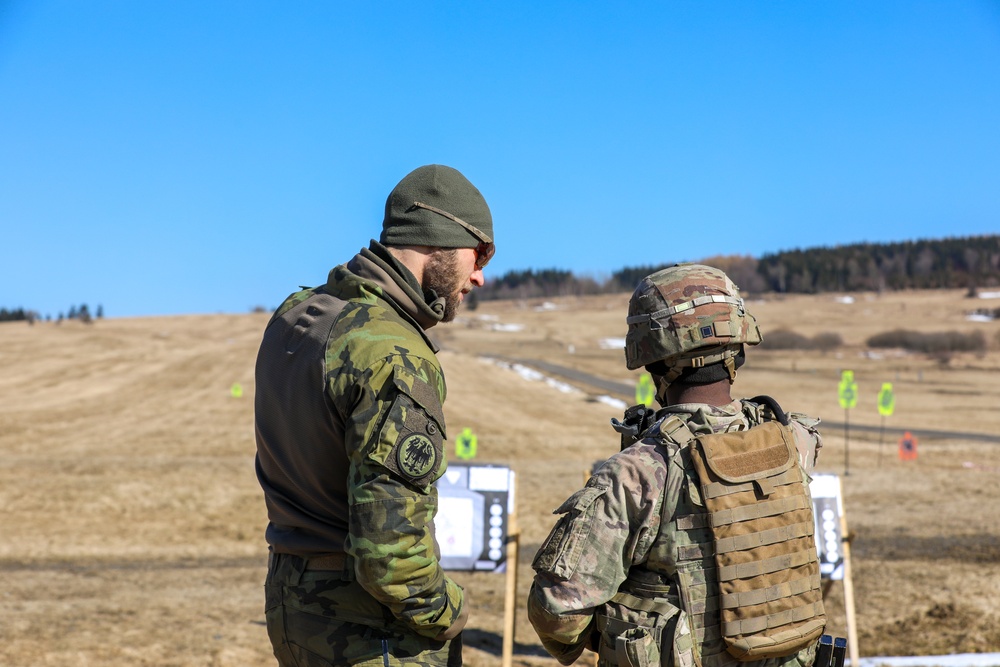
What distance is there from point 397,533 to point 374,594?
20 cm

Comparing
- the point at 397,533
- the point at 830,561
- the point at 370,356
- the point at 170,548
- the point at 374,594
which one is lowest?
the point at 170,548

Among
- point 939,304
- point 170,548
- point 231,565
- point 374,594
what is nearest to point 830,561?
point 374,594

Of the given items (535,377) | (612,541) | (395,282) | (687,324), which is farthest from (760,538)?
(535,377)

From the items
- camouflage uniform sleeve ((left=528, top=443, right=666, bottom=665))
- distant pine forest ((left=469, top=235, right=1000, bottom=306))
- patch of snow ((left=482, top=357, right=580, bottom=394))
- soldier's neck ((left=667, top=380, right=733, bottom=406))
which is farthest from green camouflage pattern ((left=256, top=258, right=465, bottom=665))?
distant pine forest ((left=469, top=235, right=1000, bottom=306))

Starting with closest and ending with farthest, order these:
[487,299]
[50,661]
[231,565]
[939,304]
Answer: [50,661]
[231,565]
[939,304]
[487,299]

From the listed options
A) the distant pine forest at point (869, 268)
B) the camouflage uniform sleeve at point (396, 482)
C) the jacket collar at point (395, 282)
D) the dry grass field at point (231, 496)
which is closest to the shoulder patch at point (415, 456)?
the camouflage uniform sleeve at point (396, 482)

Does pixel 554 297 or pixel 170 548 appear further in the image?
pixel 554 297

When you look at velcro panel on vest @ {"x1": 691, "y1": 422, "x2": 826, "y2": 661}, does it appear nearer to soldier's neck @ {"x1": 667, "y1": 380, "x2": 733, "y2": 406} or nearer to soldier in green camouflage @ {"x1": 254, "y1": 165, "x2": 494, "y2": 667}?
soldier's neck @ {"x1": 667, "y1": 380, "x2": 733, "y2": 406}

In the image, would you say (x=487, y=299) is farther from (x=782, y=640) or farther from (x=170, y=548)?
(x=782, y=640)

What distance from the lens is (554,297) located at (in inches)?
5172

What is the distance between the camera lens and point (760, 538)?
8.70ft

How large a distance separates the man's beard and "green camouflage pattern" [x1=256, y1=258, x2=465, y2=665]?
18cm

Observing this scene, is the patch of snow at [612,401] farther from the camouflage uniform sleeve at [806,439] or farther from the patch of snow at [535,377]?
the camouflage uniform sleeve at [806,439]

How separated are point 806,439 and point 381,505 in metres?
1.50
